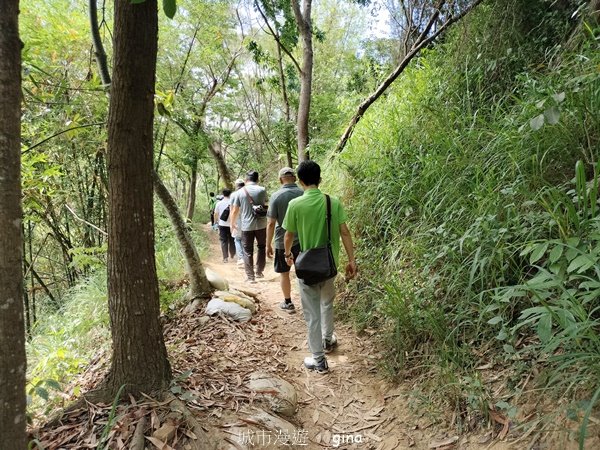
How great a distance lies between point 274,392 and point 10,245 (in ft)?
6.85

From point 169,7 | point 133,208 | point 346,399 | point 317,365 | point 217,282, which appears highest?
point 169,7

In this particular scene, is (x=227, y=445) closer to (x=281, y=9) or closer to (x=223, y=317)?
(x=223, y=317)

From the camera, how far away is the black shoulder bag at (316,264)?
9.95 feet

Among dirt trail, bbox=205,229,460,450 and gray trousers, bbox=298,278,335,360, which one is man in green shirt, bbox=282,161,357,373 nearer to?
gray trousers, bbox=298,278,335,360

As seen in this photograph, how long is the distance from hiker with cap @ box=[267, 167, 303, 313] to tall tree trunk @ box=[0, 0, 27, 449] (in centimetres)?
309

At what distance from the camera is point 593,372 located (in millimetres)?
1583

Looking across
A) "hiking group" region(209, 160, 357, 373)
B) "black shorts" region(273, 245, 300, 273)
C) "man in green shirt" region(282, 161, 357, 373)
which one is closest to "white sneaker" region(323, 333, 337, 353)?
"hiking group" region(209, 160, 357, 373)

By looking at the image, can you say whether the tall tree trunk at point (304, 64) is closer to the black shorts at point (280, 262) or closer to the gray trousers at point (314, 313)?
the black shorts at point (280, 262)

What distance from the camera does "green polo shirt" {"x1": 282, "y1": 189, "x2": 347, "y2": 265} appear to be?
122 inches

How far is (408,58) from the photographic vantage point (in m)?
4.73

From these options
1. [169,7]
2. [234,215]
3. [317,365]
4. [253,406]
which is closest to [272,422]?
[253,406]

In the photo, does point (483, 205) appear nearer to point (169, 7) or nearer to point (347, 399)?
point (347, 399)

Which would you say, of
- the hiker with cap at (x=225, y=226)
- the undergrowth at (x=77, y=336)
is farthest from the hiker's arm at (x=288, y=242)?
the hiker with cap at (x=225, y=226)

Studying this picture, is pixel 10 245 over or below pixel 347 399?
over
